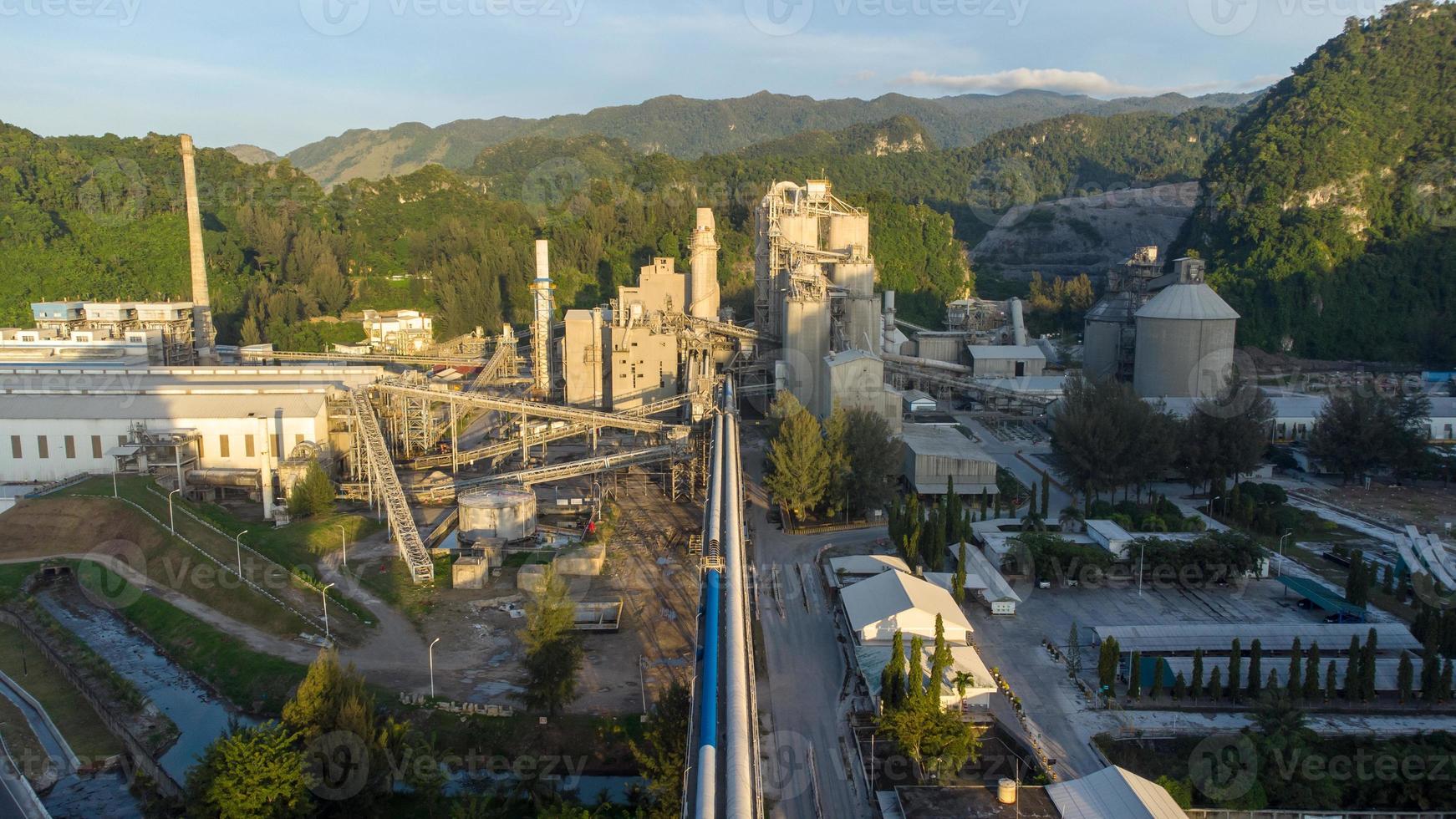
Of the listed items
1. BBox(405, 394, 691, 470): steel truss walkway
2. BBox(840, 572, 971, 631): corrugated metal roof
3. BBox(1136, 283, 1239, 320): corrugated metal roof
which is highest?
BBox(1136, 283, 1239, 320): corrugated metal roof

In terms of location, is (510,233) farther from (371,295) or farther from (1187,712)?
(1187,712)

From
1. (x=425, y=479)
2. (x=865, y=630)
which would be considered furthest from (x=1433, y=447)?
(x=425, y=479)

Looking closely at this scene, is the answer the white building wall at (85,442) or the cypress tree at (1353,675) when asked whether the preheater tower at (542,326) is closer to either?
the white building wall at (85,442)

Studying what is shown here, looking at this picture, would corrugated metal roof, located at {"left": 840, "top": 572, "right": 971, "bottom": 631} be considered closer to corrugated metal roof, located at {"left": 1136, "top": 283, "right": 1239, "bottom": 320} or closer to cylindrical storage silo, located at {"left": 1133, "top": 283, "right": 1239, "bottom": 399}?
cylindrical storage silo, located at {"left": 1133, "top": 283, "right": 1239, "bottom": 399}

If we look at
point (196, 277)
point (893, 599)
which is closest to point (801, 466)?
point (893, 599)

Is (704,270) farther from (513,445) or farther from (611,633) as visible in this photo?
(611,633)

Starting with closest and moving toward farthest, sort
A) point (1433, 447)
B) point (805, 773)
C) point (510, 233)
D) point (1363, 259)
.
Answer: point (805, 773), point (1433, 447), point (1363, 259), point (510, 233)

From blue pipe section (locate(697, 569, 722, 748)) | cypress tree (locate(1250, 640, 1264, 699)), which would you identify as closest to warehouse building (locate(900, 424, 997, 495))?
cypress tree (locate(1250, 640, 1264, 699))
